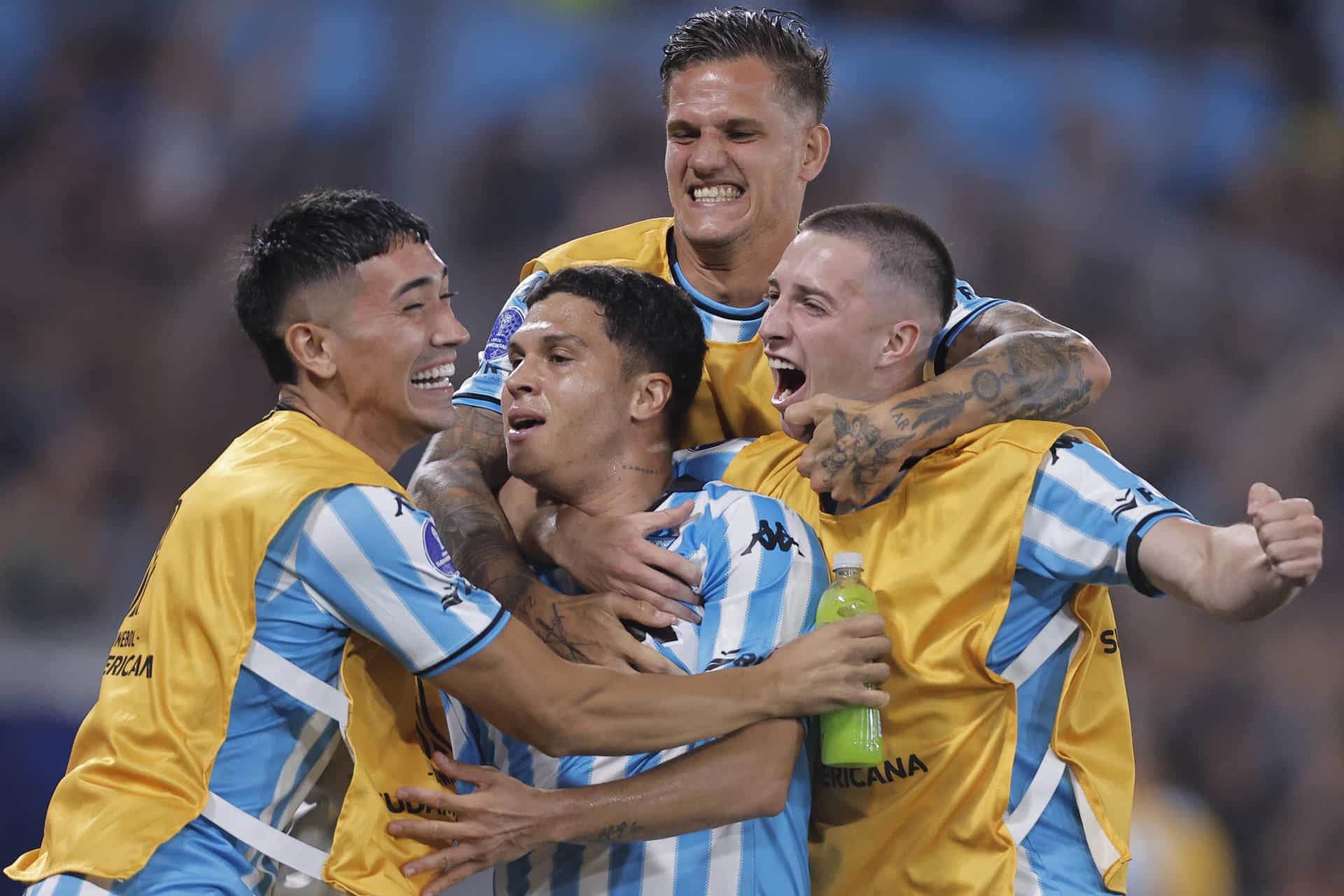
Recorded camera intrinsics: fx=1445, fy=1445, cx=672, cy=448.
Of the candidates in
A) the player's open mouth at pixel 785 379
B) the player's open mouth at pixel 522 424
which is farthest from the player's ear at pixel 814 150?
the player's open mouth at pixel 522 424

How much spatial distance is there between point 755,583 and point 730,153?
161cm

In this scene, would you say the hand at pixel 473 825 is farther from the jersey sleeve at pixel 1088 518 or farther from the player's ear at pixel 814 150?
the player's ear at pixel 814 150

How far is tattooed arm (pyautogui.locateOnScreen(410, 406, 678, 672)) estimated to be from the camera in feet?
10.3

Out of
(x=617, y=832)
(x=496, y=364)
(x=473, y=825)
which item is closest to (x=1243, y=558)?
(x=617, y=832)

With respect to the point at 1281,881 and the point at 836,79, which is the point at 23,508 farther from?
the point at 1281,881

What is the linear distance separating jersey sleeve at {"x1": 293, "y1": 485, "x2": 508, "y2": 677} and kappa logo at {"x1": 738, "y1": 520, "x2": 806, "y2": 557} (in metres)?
0.66

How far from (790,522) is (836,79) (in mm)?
6765

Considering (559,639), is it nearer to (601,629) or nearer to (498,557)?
(601,629)

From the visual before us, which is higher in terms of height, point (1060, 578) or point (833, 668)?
point (1060, 578)

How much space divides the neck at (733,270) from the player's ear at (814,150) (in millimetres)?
328

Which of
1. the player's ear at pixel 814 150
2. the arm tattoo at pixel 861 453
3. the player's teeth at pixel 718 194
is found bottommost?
the arm tattoo at pixel 861 453

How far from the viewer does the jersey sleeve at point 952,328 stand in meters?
3.73

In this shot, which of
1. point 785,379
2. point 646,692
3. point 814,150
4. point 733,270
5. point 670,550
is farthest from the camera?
point 814,150

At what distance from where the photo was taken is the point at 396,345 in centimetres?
311
